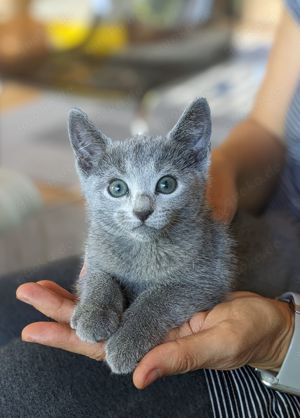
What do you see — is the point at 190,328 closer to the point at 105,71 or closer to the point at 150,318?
the point at 150,318

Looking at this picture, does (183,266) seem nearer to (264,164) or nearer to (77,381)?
(77,381)

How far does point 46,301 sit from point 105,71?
191 cm

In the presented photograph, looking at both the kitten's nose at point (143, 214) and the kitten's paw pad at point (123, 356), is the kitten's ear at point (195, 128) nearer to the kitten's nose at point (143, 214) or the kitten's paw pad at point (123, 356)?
the kitten's nose at point (143, 214)

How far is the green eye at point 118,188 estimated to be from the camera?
719 mm

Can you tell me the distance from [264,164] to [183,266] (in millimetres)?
447

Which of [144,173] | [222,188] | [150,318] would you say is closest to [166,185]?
[144,173]

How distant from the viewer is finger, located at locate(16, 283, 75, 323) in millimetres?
740

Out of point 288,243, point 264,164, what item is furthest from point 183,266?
point 264,164

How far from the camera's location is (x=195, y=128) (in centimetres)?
74

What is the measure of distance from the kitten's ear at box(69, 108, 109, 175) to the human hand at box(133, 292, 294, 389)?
0.25 meters

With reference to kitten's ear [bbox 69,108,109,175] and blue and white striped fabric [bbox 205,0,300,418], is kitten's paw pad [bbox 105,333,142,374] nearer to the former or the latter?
blue and white striped fabric [bbox 205,0,300,418]

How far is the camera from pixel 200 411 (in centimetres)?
76

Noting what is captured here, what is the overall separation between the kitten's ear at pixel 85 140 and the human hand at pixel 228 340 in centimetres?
25

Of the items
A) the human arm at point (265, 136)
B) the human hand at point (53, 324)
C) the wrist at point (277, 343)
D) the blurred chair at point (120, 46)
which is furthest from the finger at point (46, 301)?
the blurred chair at point (120, 46)
